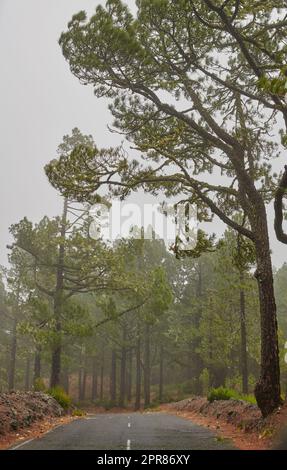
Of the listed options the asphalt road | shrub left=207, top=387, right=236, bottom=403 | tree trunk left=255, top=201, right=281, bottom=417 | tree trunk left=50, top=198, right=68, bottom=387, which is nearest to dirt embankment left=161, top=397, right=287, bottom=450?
shrub left=207, top=387, right=236, bottom=403

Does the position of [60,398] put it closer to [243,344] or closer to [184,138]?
[243,344]

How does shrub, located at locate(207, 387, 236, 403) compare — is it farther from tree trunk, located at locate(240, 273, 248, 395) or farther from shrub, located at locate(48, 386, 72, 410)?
shrub, located at locate(48, 386, 72, 410)

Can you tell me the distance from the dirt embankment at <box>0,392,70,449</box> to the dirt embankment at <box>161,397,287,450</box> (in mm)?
5246

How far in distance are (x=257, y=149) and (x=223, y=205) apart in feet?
7.42

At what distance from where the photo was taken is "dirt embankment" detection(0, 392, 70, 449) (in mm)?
11531

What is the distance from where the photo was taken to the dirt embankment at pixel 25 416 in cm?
1153

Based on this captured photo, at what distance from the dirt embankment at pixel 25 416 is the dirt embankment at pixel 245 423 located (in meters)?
5.25

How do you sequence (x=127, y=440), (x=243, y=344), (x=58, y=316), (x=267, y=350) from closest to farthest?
(x=127, y=440)
(x=267, y=350)
(x=243, y=344)
(x=58, y=316)

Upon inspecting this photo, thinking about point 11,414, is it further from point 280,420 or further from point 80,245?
point 80,245

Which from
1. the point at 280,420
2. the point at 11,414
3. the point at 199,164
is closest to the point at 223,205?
the point at 199,164

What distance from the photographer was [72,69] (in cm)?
1298

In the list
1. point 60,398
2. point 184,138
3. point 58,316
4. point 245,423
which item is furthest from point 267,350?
point 58,316

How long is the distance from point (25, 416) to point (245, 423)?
6348 millimetres

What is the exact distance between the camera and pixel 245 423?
12.2 m
